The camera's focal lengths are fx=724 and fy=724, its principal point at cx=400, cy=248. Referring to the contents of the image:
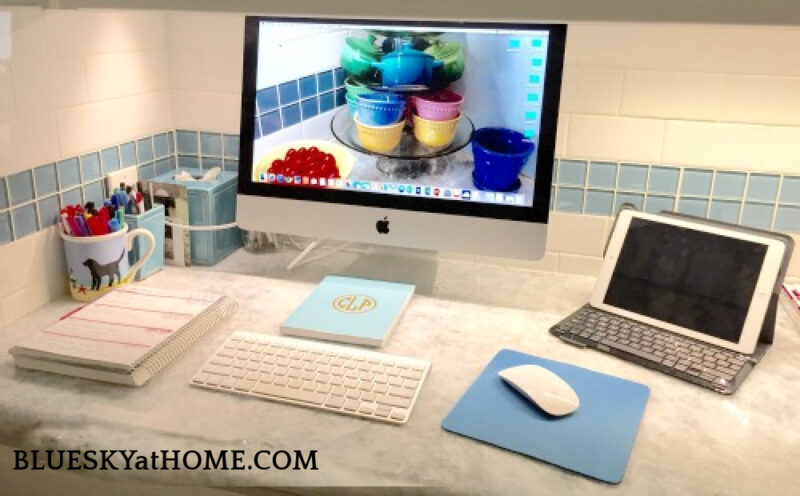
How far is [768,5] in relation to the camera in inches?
32.6

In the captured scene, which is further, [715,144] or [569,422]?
[715,144]

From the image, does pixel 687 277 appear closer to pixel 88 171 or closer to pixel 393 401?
pixel 393 401

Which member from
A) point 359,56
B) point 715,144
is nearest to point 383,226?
point 359,56

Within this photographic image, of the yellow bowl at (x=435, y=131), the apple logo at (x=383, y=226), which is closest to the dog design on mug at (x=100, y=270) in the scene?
the apple logo at (x=383, y=226)

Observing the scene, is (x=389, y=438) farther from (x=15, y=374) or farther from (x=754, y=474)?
(x=15, y=374)

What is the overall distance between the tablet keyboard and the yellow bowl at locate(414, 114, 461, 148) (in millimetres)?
356

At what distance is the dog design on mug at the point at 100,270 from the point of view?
1.23 meters

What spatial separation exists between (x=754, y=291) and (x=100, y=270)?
1.06 meters

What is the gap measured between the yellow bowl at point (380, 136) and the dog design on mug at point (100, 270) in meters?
0.47

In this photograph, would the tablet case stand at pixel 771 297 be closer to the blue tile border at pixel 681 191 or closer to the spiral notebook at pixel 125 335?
the blue tile border at pixel 681 191

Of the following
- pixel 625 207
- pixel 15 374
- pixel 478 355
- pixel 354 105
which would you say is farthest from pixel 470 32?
pixel 15 374

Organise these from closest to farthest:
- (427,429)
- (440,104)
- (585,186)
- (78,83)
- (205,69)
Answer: (427,429) → (440,104) → (78,83) → (585,186) → (205,69)

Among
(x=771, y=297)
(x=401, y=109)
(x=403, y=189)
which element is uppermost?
(x=401, y=109)

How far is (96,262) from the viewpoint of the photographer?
1.24 metres
